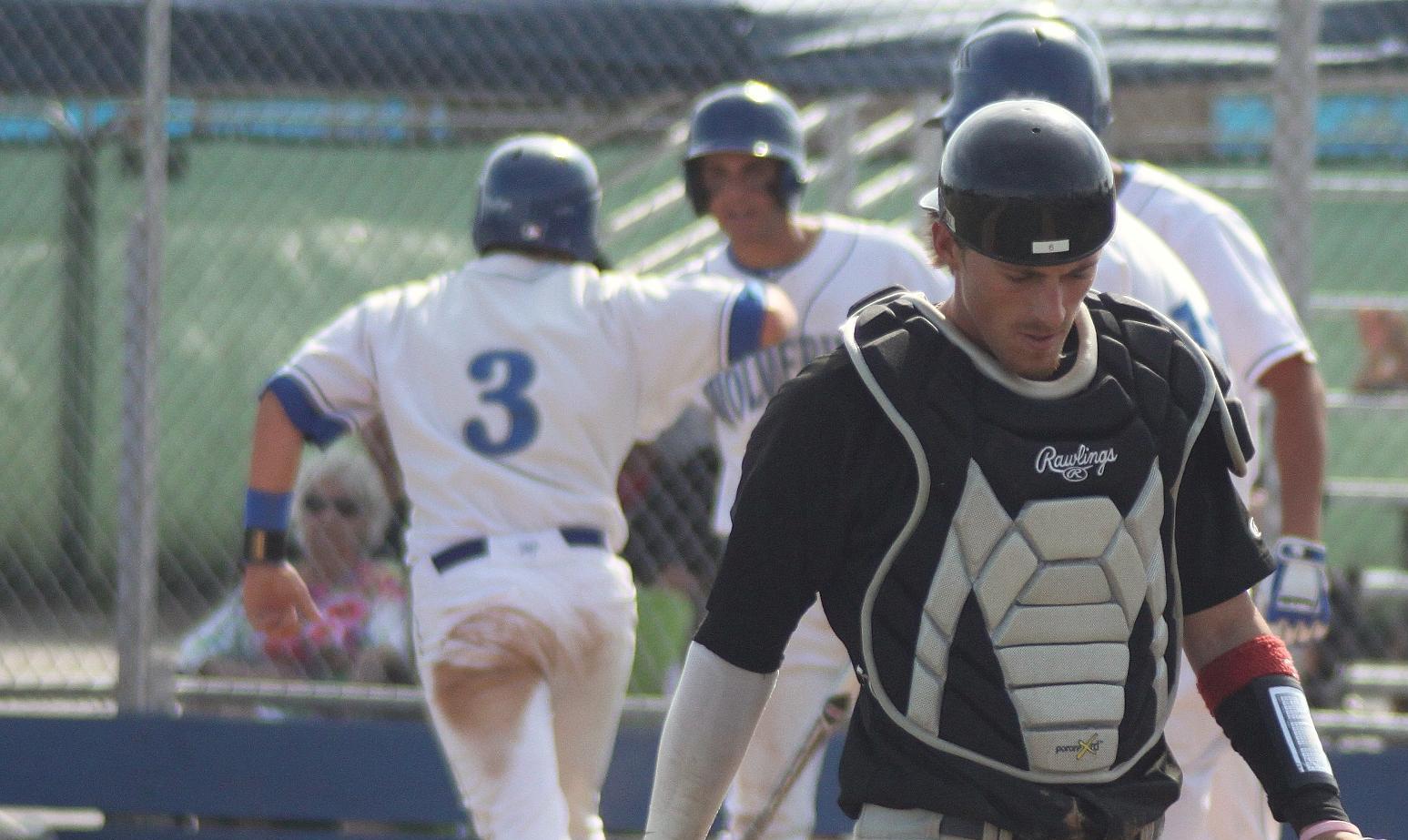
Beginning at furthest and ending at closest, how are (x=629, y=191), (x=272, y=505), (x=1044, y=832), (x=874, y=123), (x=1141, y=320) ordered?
(x=874, y=123) → (x=629, y=191) → (x=272, y=505) → (x=1141, y=320) → (x=1044, y=832)

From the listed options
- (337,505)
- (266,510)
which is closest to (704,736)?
(266,510)

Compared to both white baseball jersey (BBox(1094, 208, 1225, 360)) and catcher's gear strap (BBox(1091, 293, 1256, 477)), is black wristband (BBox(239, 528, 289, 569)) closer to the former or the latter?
white baseball jersey (BBox(1094, 208, 1225, 360))

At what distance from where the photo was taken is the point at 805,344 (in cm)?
446

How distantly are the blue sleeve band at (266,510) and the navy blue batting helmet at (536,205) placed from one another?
0.77m

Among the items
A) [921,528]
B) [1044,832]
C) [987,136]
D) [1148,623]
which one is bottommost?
[1044,832]

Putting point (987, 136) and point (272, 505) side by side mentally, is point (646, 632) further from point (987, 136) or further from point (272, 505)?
point (987, 136)

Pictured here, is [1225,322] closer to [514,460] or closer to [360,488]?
[514,460]

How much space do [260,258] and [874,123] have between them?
11.0 feet

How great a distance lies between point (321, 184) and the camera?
23.2 ft

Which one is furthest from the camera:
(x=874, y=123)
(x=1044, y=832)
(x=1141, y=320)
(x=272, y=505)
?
(x=874, y=123)

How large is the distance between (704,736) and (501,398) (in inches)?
79.2

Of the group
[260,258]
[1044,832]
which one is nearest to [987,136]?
[1044,832]

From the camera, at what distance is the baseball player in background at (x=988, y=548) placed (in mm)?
2236

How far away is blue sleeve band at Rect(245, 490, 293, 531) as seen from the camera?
4.34 m
